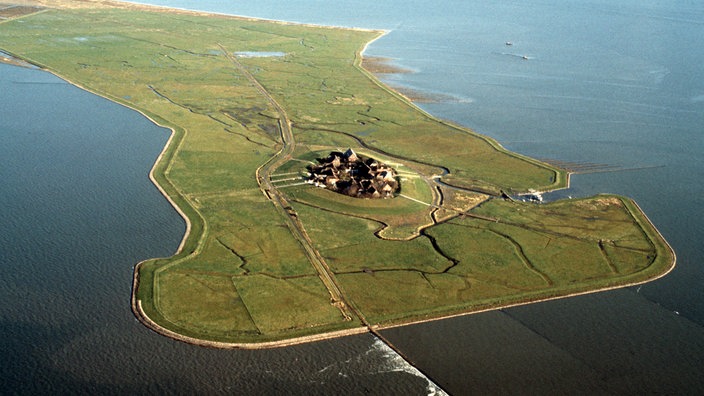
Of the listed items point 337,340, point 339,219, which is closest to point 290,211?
point 339,219

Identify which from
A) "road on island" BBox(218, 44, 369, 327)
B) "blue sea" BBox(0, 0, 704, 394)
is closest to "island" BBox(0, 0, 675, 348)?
"road on island" BBox(218, 44, 369, 327)

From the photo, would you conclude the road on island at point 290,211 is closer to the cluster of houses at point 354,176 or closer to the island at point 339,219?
the island at point 339,219

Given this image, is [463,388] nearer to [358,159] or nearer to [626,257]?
[626,257]

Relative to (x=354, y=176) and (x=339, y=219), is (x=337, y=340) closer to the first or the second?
(x=339, y=219)

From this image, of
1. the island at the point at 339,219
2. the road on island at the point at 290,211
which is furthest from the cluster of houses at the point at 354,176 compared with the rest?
the road on island at the point at 290,211

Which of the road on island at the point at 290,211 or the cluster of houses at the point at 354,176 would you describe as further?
the cluster of houses at the point at 354,176

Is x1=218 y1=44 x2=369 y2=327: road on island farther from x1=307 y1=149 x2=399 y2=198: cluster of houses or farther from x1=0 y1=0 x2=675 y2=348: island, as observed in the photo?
x1=307 y1=149 x2=399 y2=198: cluster of houses
